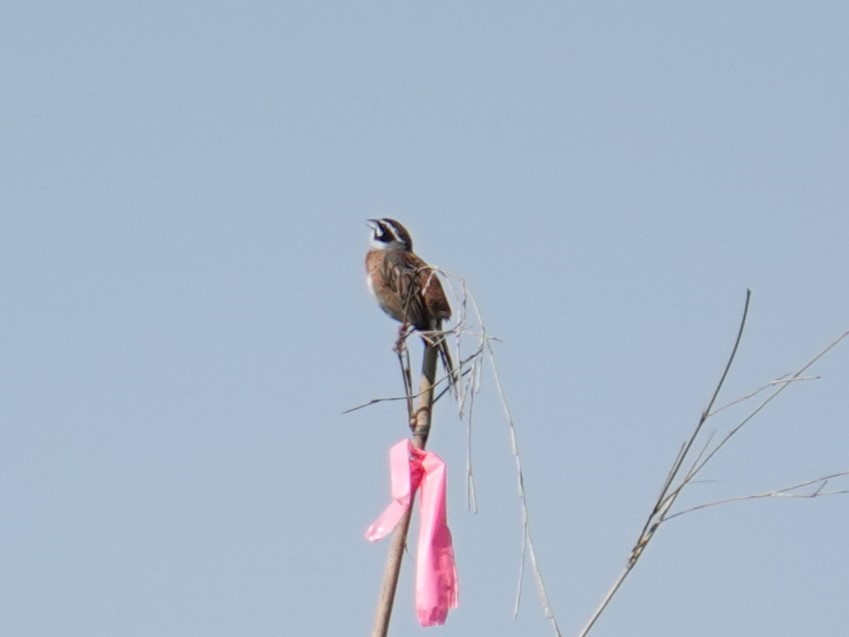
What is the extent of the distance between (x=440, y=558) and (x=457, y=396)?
436 millimetres

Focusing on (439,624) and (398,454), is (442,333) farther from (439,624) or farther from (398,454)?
(439,624)

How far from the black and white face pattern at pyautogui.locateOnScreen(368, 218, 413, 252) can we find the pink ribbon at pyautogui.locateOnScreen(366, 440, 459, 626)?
536cm

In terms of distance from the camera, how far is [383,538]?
404cm

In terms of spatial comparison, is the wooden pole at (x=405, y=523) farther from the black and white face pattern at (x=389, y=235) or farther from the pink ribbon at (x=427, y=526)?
the black and white face pattern at (x=389, y=235)

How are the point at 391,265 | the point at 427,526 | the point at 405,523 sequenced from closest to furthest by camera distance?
the point at 405,523
the point at 427,526
the point at 391,265

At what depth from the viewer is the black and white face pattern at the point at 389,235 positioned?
9461 mm

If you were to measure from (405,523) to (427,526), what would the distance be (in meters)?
0.33

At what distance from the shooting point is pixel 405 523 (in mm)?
3807

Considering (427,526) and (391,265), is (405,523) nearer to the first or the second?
(427,526)

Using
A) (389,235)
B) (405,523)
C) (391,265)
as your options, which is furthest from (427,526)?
(389,235)

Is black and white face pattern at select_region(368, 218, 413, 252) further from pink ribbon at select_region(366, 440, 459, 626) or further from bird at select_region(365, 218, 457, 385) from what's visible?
pink ribbon at select_region(366, 440, 459, 626)

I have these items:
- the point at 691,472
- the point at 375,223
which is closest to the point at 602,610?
the point at 691,472

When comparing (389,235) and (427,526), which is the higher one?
(389,235)

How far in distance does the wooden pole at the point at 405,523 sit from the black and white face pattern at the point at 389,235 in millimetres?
5374
